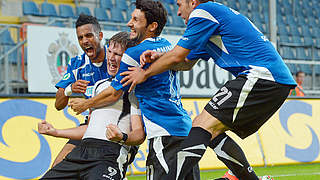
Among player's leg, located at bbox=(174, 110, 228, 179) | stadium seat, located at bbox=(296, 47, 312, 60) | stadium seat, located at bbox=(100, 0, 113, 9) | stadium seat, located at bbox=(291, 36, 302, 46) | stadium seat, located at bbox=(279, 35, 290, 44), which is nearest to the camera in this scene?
player's leg, located at bbox=(174, 110, 228, 179)

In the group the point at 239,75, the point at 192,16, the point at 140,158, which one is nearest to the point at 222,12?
the point at 192,16

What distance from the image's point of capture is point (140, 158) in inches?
324

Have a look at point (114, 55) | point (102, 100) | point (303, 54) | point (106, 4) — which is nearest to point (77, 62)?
point (114, 55)

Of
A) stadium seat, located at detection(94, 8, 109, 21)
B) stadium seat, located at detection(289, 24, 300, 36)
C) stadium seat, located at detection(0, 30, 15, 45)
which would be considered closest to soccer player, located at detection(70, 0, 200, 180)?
stadium seat, located at detection(0, 30, 15, 45)

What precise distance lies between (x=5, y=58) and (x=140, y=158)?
12.9 feet

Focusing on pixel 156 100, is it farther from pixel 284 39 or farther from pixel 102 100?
pixel 284 39

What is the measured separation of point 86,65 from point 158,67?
3.96 feet

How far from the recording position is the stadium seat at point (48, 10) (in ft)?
44.7

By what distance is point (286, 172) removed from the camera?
827 centimetres

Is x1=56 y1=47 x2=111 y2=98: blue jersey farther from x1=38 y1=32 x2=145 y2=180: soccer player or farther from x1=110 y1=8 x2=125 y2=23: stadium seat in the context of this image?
x1=110 y1=8 x2=125 y2=23: stadium seat

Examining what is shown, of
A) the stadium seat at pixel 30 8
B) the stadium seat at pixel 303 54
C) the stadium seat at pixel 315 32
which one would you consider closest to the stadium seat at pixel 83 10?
the stadium seat at pixel 30 8

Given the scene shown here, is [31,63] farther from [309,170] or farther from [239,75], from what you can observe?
[239,75]

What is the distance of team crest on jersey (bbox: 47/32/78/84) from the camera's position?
10.4m

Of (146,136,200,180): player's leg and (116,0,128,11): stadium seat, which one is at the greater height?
(116,0,128,11): stadium seat
